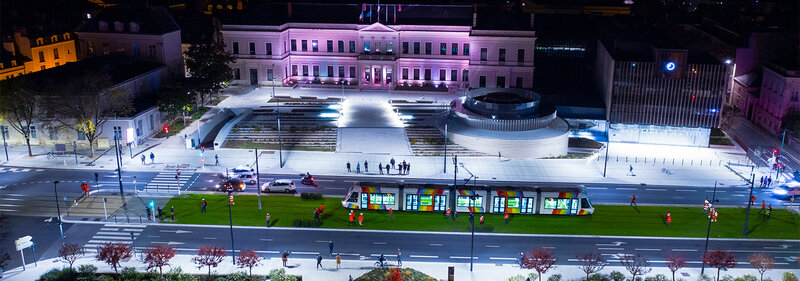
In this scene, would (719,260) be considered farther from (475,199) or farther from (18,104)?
(18,104)

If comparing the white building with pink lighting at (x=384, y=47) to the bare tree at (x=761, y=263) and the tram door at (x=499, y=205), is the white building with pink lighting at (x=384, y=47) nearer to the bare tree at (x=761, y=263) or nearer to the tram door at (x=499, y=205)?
the tram door at (x=499, y=205)

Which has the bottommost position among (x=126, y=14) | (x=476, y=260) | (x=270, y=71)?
(x=476, y=260)

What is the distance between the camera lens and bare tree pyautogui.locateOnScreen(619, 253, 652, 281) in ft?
163

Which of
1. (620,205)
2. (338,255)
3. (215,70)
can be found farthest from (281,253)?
(215,70)

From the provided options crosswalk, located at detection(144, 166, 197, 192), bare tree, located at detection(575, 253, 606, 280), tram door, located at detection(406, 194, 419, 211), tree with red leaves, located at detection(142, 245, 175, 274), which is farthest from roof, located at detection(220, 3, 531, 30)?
tree with red leaves, located at detection(142, 245, 175, 274)

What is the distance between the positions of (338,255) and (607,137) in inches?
2025

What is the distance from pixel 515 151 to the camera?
268 ft

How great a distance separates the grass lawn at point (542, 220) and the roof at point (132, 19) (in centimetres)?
4214

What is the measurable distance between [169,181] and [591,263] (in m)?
44.8

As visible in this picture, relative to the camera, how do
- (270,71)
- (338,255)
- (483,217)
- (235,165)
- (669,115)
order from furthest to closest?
(270,71) → (669,115) → (235,165) → (483,217) → (338,255)

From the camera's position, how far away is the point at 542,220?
205 feet

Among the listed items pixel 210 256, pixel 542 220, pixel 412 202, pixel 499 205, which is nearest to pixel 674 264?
pixel 542 220


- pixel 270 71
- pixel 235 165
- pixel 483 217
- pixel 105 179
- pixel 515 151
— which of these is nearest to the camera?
pixel 483 217

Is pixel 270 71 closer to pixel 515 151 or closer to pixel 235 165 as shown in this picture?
pixel 235 165
